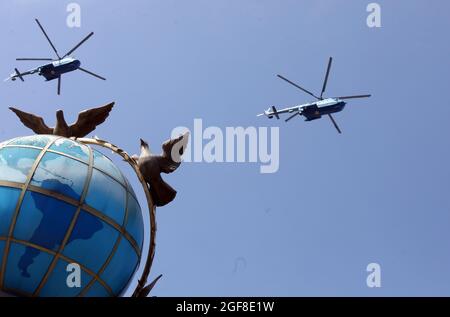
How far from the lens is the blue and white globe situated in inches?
417

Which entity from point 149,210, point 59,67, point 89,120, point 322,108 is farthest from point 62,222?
point 59,67

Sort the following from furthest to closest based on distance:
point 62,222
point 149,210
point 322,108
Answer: point 322,108
point 149,210
point 62,222

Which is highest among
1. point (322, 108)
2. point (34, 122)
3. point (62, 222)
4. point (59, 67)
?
point (59, 67)

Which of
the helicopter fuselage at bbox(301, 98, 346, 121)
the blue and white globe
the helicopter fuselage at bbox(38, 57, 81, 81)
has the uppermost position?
the helicopter fuselage at bbox(38, 57, 81, 81)

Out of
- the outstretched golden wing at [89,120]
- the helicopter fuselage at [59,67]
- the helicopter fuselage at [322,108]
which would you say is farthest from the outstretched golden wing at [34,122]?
the helicopter fuselage at [59,67]

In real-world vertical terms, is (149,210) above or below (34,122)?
below

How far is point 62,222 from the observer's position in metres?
10.8

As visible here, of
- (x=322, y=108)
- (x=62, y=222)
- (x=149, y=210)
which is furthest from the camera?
(x=322, y=108)

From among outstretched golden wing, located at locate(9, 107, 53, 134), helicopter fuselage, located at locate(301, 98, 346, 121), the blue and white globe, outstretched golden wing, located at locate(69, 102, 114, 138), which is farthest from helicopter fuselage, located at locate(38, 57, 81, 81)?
the blue and white globe

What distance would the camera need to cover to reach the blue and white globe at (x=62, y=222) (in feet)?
34.8

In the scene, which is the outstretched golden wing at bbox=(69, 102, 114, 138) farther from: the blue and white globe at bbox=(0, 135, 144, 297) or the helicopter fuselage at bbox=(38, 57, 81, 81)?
the helicopter fuselage at bbox=(38, 57, 81, 81)

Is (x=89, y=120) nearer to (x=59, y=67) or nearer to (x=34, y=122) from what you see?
(x=34, y=122)
